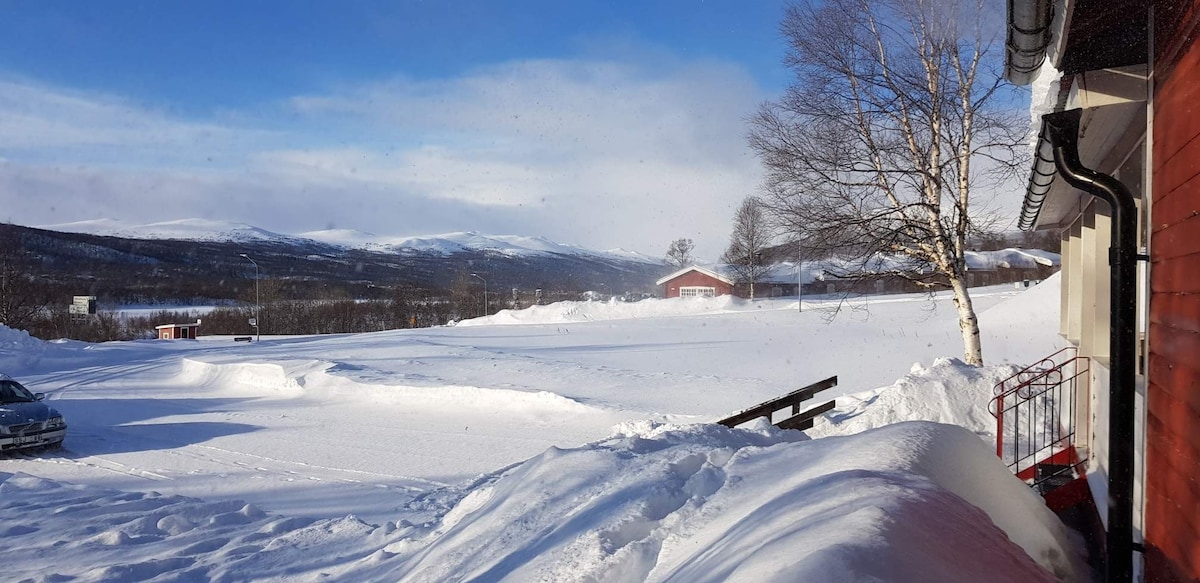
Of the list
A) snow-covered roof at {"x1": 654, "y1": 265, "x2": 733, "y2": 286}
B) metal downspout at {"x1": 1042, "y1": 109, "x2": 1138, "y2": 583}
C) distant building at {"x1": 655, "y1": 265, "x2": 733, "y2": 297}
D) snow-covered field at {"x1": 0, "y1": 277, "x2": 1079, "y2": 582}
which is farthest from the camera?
distant building at {"x1": 655, "y1": 265, "x2": 733, "y2": 297}

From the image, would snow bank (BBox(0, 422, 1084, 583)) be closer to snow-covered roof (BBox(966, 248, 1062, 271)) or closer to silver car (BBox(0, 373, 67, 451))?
silver car (BBox(0, 373, 67, 451))

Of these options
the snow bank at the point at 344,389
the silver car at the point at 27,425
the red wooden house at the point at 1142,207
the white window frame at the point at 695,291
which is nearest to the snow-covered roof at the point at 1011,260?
the white window frame at the point at 695,291

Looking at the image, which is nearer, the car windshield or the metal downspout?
the metal downspout

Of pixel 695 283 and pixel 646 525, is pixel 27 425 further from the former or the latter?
pixel 695 283

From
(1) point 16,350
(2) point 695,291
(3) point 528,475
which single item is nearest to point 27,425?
(3) point 528,475

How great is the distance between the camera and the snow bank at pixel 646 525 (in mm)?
2678

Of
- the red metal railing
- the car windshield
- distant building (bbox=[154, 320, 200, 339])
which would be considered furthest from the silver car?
distant building (bbox=[154, 320, 200, 339])

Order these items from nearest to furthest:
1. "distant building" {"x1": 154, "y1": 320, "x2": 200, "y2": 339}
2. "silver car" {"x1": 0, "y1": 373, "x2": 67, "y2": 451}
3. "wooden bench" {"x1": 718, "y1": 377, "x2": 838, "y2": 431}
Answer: "wooden bench" {"x1": 718, "y1": 377, "x2": 838, "y2": 431} < "silver car" {"x1": 0, "y1": 373, "x2": 67, "y2": 451} < "distant building" {"x1": 154, "y1": 320, "x2": 200, "y2": 339}

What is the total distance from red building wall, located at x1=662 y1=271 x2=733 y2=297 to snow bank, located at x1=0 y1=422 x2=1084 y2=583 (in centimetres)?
5319

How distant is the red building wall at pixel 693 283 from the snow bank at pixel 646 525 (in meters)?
53.2

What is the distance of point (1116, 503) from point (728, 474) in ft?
6.76

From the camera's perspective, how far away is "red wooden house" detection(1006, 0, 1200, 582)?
297cm

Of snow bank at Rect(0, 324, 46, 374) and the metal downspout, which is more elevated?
the metal downspout

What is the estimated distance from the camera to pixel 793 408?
10.6 meters
